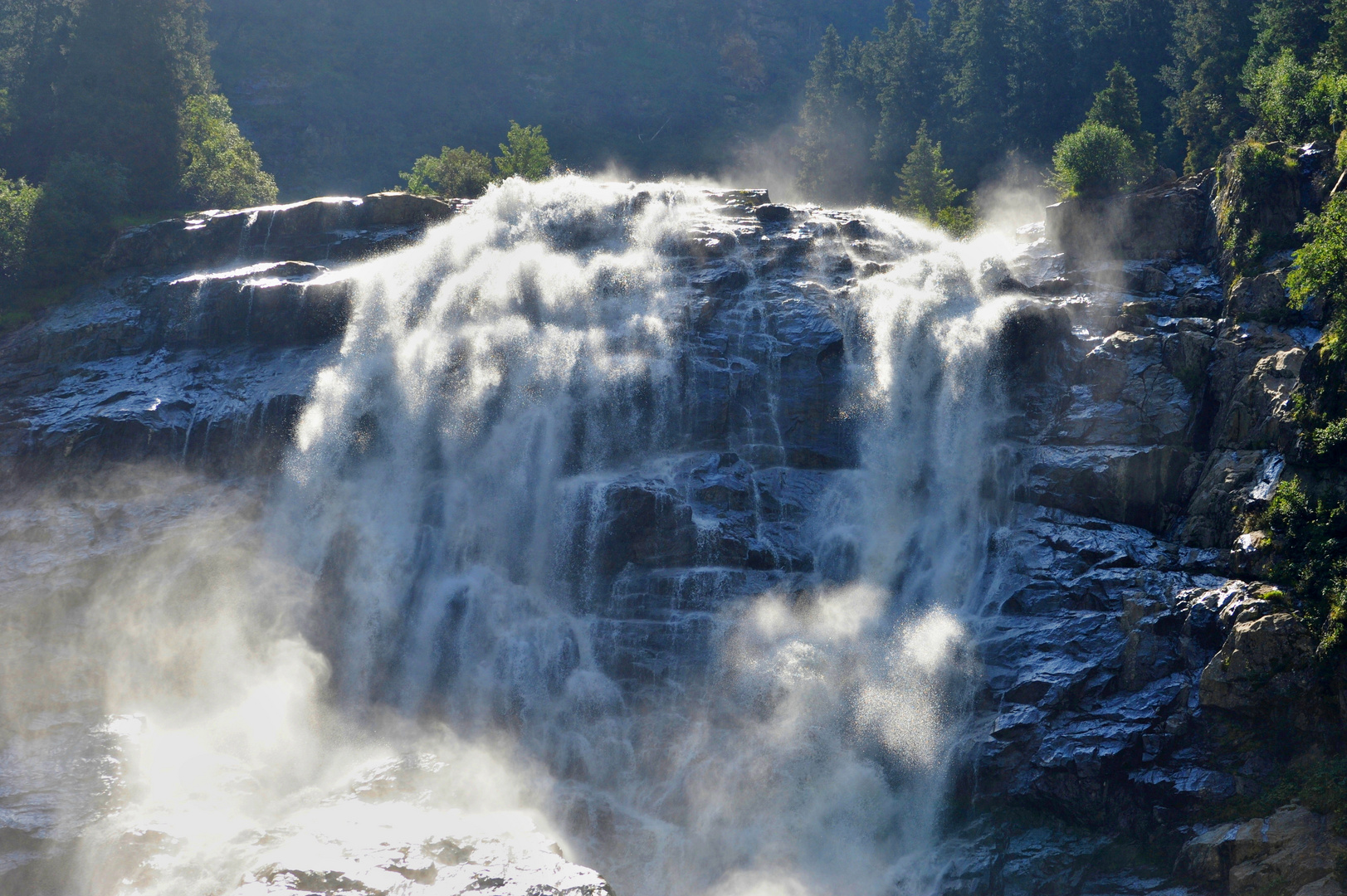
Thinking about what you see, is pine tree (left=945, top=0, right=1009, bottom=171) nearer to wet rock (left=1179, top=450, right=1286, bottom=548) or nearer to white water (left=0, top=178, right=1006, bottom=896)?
white water (left=0, top=178, right=1006, bottom=896)

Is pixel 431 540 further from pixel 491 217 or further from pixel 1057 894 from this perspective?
pixel 1057 894

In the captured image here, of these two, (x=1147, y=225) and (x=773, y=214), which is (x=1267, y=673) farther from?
(x=773, y=214)

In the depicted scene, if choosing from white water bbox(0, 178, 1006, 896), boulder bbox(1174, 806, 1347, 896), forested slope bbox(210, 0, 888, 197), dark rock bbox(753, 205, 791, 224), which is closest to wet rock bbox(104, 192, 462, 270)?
white water bbox(0, 178, 1006, 896)

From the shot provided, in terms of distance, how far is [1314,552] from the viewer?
74.8 ft

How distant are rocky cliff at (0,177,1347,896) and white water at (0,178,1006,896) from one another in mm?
776

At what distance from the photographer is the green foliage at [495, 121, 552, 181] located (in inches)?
2256

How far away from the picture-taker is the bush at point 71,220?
4116 cm

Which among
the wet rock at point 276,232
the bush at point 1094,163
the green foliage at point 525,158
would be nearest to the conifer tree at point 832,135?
the green foliage at point 525,158

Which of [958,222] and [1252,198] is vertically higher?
[958,222]

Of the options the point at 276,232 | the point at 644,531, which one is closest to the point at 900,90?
the point at 276,232

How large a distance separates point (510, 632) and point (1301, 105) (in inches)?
1219

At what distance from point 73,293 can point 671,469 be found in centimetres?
2677

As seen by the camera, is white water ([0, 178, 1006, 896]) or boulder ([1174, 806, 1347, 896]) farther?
white water ([0, 178, 1006, 896])

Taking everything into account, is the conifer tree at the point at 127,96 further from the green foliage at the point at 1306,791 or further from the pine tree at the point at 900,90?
the green foliage at the point at 1306,791
